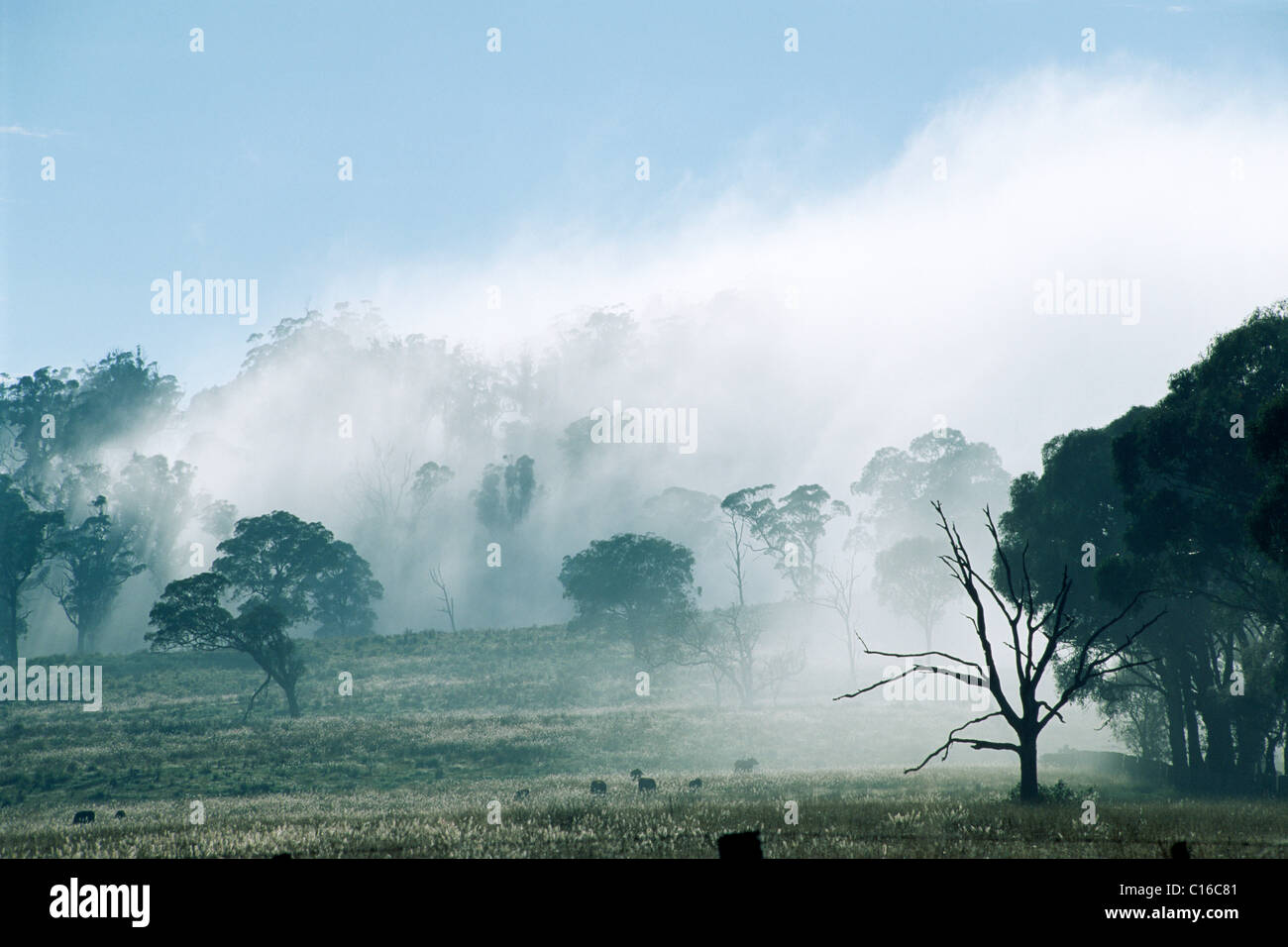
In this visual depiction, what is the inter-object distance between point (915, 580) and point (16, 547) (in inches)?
3433

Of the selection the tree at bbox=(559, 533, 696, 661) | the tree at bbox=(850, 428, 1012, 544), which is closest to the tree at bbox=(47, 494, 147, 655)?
the tree at bbox=(559, 533, 696, 661)

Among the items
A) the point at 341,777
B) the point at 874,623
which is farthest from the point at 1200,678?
the point at 874,623

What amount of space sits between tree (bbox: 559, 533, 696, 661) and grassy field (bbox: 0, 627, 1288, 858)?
4205mm

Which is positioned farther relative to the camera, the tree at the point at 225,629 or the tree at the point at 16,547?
the tree at the point at 16,547

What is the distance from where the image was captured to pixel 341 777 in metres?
40.8

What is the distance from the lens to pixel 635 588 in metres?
87.2

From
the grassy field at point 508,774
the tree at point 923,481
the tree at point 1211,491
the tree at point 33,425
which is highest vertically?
the tree at point 33,425

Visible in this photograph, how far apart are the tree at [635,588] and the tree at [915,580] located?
23.4 metres

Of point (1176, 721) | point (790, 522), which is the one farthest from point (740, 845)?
point (790, 522)

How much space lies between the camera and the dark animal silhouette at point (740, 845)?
446 centimetres

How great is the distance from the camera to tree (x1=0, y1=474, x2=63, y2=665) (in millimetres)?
87125

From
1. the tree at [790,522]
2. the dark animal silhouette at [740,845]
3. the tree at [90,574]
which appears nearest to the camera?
the dark animal silhouette at [740,845]

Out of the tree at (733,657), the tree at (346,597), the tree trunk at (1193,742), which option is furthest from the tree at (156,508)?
the tree trunk at (1193,742)

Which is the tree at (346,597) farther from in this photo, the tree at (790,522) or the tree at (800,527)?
the tree at (800,527)
